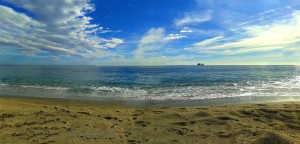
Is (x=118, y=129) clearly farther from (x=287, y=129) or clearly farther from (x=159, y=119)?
(x=287, y=129)

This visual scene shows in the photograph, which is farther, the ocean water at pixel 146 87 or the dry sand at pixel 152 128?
the ocean water at pixel 146 87

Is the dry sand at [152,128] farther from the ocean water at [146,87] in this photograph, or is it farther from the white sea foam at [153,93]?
the white sea foam at [153,93]

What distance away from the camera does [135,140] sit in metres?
6.26

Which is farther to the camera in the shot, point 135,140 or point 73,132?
point 73,132

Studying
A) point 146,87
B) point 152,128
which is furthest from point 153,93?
point 152,128

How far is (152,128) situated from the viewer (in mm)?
7480

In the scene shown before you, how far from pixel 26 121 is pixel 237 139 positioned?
24.1 feet

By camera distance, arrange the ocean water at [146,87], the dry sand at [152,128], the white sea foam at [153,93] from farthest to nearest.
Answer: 1. the ocean water at [146,87]
2. the white sea foam at [153,93]
3. the dry sand at [152,128]

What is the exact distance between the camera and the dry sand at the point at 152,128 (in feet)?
20.4

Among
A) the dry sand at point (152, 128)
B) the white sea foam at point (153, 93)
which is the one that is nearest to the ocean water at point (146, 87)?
the white sea foam at point (153, 93)

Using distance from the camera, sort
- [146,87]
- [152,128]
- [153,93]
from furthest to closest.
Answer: [146,87]
[153,93]
[152,128]

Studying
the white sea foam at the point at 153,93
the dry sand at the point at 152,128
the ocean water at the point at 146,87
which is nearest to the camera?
the dry sand at the point at 152,128

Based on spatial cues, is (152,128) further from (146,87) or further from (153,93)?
(146,87)

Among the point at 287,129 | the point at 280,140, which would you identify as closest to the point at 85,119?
the point at 280,140
